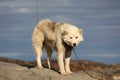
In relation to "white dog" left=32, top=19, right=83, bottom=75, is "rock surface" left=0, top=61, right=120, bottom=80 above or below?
below

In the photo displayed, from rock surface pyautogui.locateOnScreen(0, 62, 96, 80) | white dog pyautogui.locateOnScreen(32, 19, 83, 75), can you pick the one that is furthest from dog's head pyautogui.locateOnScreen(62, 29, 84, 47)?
rock surface pyautogui.locateOnScreen(0, 62, 96, 80)

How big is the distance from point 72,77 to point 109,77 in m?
2.76

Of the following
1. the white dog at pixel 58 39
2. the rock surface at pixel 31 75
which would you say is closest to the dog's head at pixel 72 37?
the white dog at pixel 58 39

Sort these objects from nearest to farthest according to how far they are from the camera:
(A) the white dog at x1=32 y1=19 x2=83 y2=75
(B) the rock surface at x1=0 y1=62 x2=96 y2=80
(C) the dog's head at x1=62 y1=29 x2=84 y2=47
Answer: (C) the dog's head at x1=62 y1=29 x2=84 y2=47 → (A) the white dog at x1=32 y1=19 x2=83 y2=75 → (B) the rock surface at x1=0 y1=62 x2=96 y2=80

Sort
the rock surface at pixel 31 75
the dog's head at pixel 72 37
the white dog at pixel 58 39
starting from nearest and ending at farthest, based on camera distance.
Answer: the dog's head at pixel 72 37, the white dog at pixel 58 39, the rock surface at pixel 31 75

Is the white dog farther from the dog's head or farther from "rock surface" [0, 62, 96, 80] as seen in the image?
"rock surface" [0, 62, 96, 80]

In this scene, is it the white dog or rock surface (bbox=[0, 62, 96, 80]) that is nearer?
the white dog

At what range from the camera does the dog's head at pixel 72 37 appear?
14.5 m

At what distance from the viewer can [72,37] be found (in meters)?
14.6

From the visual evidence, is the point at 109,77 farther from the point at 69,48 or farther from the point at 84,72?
the point at 69,48

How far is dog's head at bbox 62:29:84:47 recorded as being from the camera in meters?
14.5

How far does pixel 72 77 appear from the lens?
50.4 ft

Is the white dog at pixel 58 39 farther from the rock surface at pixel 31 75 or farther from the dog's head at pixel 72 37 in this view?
the rock surface at pixel 31 75

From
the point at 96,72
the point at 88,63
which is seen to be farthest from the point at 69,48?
the point at 88,63
